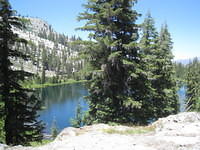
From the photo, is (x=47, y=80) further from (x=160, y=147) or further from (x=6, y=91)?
(x=160, y=147)

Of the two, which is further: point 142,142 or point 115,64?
point 115,64

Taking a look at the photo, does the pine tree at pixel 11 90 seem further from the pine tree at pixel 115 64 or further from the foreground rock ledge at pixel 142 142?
the foreground rock ledge at pixel 142 142

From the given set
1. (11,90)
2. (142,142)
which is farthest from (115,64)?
(11,90)

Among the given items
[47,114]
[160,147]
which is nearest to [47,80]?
[47,114]

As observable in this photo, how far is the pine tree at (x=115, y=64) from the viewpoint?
30.1 feet

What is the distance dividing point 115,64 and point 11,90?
6.28 metres

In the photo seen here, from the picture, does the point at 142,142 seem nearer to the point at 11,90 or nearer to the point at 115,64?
the point at 115,64

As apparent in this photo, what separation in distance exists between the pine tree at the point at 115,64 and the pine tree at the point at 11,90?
3.90 m

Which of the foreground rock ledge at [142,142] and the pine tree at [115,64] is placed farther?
the pine tree at [115,64]

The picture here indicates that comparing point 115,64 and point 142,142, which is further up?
point 115,64

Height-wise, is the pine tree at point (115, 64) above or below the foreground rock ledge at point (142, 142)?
above

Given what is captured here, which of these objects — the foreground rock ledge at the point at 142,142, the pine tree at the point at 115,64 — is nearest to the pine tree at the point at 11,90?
the pine tree at the point at 115,64

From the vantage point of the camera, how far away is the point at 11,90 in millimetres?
9562

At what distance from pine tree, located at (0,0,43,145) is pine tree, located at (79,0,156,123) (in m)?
3.90
